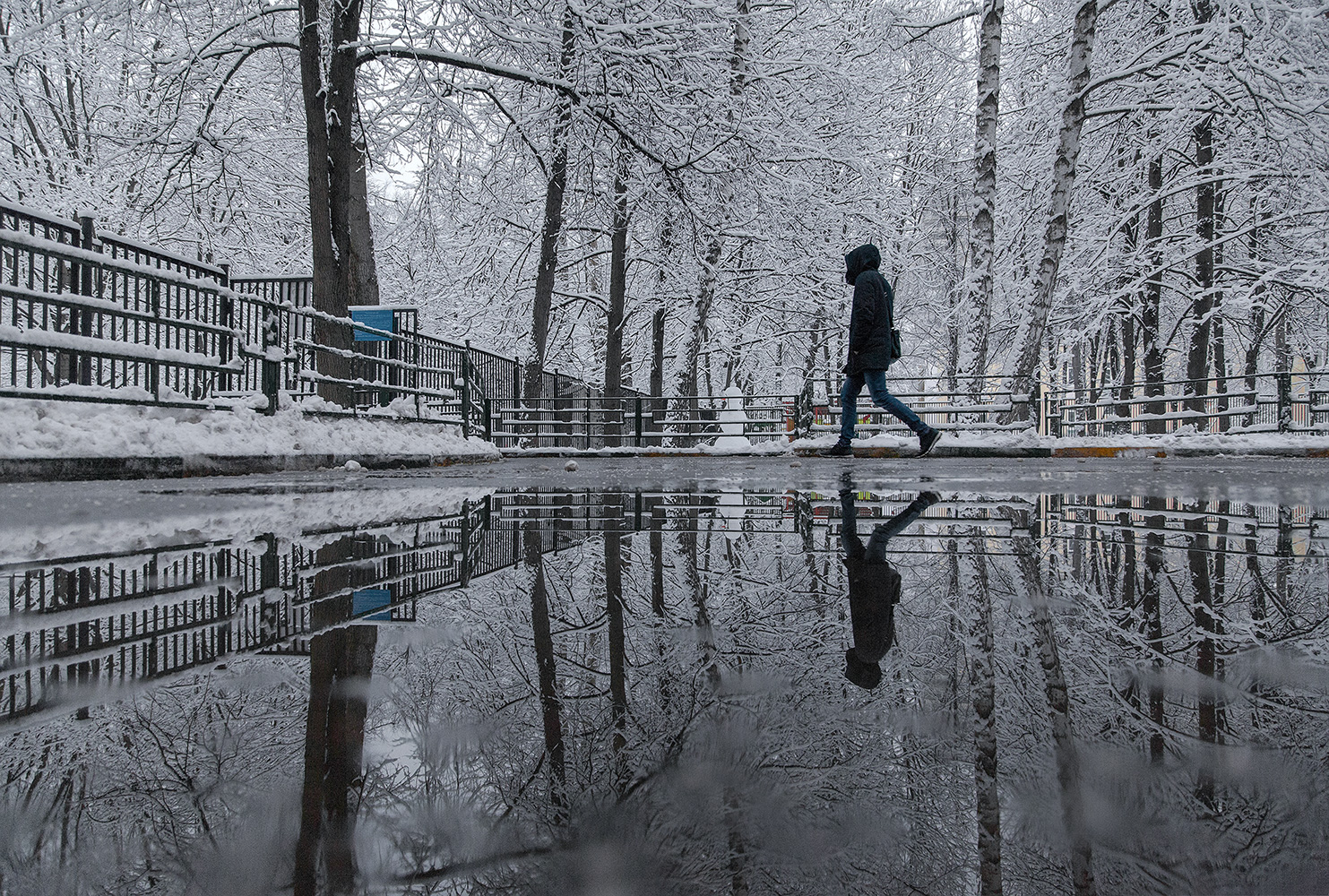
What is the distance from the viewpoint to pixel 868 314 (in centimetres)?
960

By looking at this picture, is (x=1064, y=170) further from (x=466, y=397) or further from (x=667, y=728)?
(x=667, y=728)

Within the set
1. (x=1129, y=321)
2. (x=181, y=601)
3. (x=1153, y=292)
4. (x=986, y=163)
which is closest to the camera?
(x=181, y=601)

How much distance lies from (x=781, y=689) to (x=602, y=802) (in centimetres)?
45

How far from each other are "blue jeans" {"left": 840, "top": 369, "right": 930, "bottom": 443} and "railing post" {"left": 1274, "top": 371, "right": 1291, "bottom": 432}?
8.85 metres

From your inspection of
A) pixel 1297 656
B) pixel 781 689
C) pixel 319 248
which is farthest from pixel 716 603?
pixel 319 248

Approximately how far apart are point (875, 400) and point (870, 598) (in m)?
8.33

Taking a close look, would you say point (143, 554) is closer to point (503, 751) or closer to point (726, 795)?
point (503, 751)

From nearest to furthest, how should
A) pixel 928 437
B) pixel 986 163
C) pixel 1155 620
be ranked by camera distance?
pixel 1155 620, pixel 928 437, pixel 986 163

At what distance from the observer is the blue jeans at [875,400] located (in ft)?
32.1

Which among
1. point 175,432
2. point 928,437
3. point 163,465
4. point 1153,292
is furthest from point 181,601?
point 1153,292

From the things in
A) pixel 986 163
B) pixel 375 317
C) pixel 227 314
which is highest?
pixel 986 163

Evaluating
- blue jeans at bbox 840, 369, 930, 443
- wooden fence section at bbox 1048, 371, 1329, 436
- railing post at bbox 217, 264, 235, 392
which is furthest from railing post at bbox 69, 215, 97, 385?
wooden fence section at bbox 1048, 371, 1329, 436

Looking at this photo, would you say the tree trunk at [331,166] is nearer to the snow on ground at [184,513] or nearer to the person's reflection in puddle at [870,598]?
the snow on ground at [184,513]

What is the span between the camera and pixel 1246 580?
210 cm
